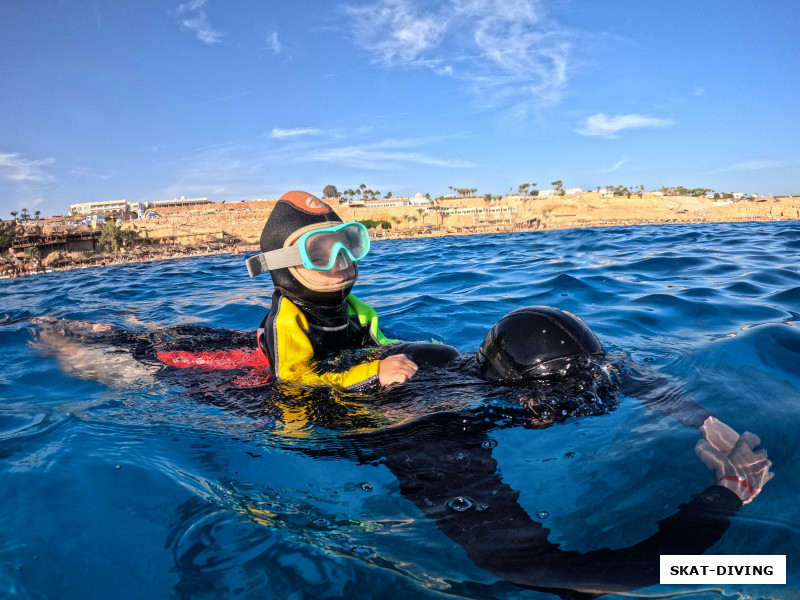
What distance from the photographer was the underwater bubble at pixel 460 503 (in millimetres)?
1893

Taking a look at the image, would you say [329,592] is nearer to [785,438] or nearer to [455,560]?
[455,560]

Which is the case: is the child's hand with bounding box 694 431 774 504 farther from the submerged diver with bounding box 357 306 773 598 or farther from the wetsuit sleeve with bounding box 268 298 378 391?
the wetsuit sleeve with bounding box 268 298 378 391

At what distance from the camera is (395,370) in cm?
271

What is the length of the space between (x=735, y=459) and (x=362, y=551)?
1.48 metres

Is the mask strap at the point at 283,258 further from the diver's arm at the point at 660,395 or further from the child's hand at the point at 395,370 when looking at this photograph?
the diver's arm at the point at 660,395

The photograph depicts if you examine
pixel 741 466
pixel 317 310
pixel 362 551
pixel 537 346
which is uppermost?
pixel 317 310

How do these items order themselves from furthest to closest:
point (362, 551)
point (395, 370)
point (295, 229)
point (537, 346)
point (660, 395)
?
point (295, 229) < point (395, 370) < point (660, 395) < point (537, 346) < point (362, 551)

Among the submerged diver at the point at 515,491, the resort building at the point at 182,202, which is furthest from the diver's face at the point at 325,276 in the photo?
the resort building at the point at 182,202

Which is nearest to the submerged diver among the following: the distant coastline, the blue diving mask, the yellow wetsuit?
the yellow wetsuit

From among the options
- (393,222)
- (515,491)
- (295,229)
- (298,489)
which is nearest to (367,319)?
(295,229)

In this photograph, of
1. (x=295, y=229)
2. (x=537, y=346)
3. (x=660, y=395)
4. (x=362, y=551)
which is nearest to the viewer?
(x=362, y=551)

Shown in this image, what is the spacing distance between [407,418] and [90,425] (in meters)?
1.89

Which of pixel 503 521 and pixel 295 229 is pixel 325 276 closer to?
pixel 295 229

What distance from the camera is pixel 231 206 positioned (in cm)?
7744
